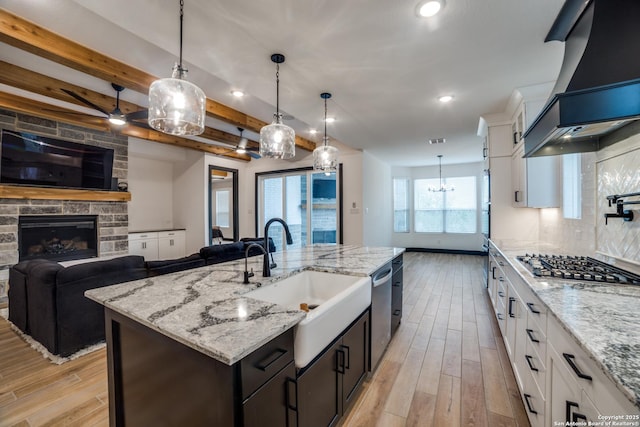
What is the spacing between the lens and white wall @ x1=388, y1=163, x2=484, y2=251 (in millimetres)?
7469

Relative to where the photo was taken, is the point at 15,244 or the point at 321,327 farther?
→ the point at 15,244

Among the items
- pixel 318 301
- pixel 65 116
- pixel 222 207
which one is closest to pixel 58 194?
pixel 65 116

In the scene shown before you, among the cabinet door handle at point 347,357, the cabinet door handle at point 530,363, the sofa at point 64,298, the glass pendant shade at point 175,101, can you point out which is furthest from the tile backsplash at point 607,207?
the sofa at point 64,298

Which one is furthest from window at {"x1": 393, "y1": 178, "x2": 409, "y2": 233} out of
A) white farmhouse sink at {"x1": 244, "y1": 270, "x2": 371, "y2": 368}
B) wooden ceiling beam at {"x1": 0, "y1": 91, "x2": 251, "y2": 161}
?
white farmhouse sink at {"x1": 244, "y1": 270, "x2": 371, "y2": 368}

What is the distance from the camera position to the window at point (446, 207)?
7.59m

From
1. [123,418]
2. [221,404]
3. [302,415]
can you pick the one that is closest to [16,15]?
[123,418]

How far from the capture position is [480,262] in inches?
256

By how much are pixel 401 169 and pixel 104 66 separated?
7423 mm

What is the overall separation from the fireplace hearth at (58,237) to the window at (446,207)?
7.87 m

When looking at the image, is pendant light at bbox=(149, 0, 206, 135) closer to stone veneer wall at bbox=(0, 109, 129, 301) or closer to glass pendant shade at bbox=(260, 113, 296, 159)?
glass pendant shade at bbox=(260, 113, 296, 159)

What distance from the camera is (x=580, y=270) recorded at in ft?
5.67

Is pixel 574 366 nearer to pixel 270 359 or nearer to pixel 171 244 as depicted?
pixel 270 359

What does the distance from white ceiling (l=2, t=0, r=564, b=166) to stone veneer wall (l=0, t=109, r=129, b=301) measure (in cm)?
185

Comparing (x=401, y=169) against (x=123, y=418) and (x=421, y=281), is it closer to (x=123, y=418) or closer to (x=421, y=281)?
(x=421, y=281)
